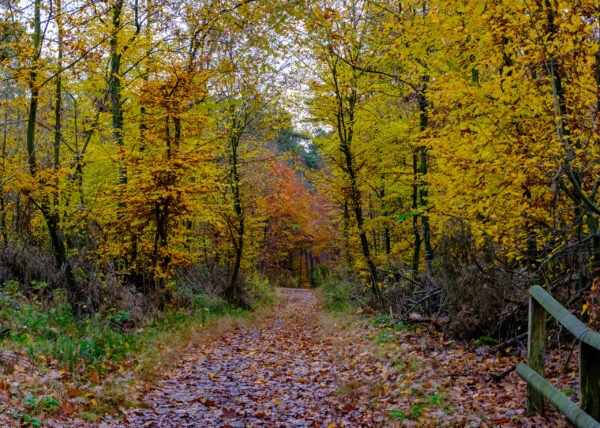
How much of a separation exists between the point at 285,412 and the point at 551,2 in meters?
6.63

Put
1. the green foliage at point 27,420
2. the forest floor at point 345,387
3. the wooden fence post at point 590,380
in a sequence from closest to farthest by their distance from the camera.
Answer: the wooden fence post at point 590,380
the green foliage at point 27,420
the forest floor at point 345,387

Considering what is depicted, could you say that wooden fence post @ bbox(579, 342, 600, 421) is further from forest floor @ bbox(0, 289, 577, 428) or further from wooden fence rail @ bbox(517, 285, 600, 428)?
forest floor @ bbox(0, 289, 577, 428)

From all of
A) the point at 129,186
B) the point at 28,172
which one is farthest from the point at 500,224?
the point at 28,172

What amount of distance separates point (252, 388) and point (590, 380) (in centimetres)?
603

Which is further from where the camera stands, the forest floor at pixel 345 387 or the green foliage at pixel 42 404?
the forest floor at pixel 345 387

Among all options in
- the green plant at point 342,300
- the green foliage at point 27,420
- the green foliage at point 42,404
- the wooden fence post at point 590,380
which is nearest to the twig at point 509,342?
the wooden fence post at point 590,380

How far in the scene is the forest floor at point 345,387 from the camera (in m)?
5.90

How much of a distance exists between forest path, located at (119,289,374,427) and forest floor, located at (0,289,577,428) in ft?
0.05

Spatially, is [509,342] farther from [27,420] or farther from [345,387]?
[27,420]

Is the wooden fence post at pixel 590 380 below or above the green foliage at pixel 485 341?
above

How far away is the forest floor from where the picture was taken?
5.90m

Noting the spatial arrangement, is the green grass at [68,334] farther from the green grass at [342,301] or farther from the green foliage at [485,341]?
the green grass at [342,301]

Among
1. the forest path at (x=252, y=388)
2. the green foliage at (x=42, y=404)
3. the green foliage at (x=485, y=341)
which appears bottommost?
the forest path at (x=252, y=388)

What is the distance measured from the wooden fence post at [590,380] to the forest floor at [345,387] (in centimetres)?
185
